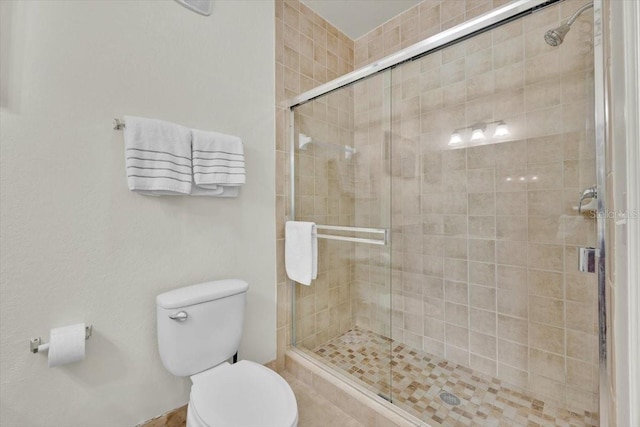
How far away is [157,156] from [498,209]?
5.95 feet

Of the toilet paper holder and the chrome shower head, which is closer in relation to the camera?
the toilet paper holder

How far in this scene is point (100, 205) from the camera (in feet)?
3.71

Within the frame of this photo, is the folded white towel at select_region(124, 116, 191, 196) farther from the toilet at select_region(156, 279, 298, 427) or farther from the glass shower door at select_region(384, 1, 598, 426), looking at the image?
the glass shower door at select_region(384, 1, 598, 426)

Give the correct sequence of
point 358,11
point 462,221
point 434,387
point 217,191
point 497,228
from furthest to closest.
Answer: point 358,11 → point 462,221 → point 497,228 → point 434,387 → point 217,191

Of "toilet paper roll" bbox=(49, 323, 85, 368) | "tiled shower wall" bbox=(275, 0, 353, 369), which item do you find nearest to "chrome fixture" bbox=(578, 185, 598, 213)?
"tiled shower wall" bbox=(275, 0, 353, 369)

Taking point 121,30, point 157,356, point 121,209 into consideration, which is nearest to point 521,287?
point 157,356

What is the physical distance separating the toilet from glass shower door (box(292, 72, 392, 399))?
600 mm

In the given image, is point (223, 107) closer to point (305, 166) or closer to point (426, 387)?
point (305, 166)

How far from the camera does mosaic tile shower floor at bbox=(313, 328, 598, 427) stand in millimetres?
1352

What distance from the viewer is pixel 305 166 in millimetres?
1797

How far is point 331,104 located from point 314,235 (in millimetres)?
803

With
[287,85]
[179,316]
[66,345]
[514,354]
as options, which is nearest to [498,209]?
[514,354]

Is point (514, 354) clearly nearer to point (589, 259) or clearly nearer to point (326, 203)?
point (589, 259)

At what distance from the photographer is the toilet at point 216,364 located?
95 cm
